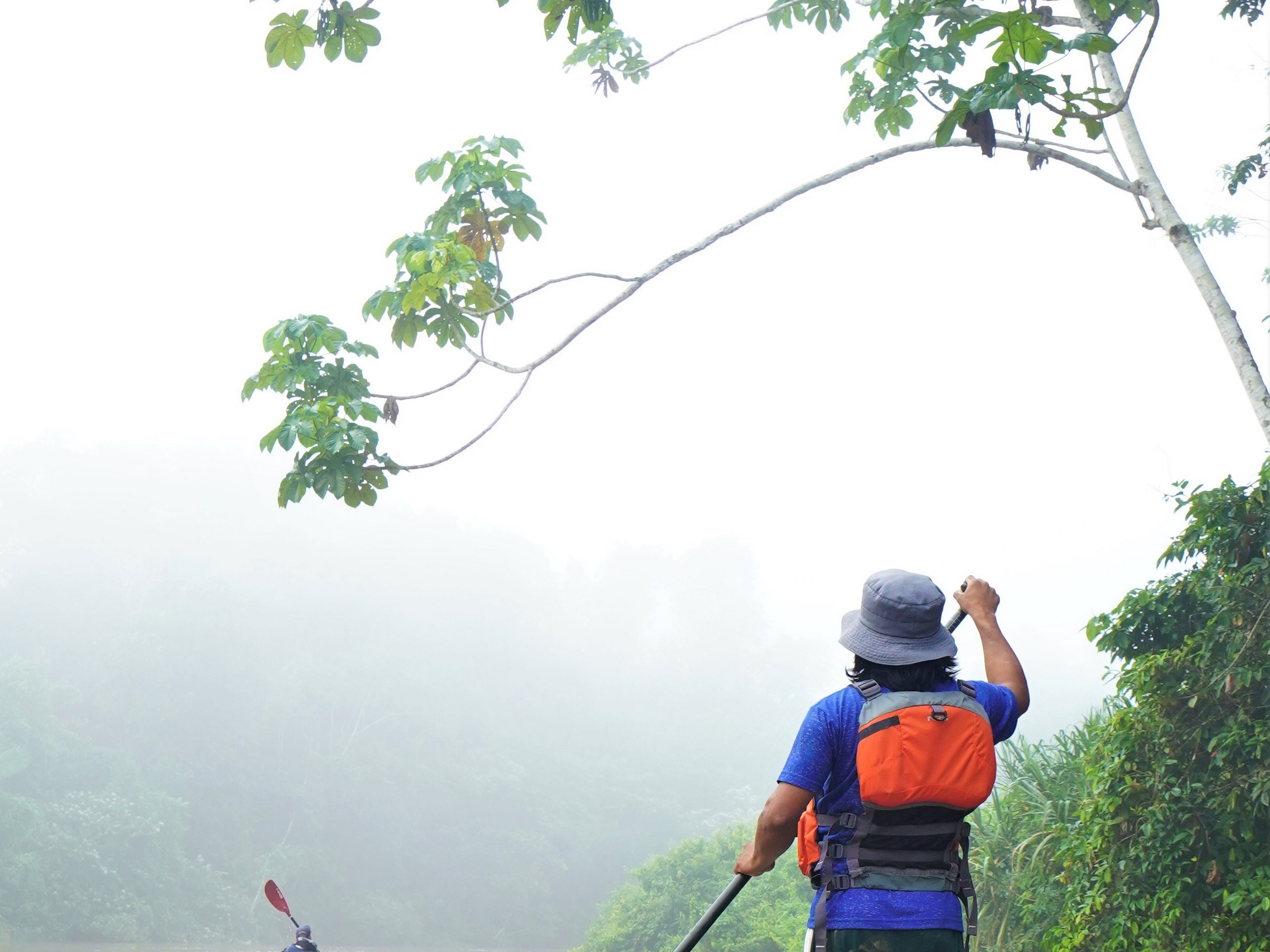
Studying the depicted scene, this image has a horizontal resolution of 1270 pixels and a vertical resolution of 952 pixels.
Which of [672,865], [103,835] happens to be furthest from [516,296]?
[103,835]

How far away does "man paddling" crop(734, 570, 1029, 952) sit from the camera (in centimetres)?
135

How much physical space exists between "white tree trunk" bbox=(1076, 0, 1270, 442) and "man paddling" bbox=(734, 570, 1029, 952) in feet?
6.48

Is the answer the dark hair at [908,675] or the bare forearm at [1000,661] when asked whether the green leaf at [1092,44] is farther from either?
the dark hair at [908,675]

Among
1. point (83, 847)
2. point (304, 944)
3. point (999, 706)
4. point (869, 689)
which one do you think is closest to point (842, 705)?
point (869, 689)

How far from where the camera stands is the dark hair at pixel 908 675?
143 centimetres

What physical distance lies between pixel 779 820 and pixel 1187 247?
8.18ft

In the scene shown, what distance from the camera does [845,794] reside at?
141 centimetres

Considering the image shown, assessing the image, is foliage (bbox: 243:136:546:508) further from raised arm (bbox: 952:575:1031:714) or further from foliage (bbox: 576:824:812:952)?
foliage (bbox: 576:824:812:952)

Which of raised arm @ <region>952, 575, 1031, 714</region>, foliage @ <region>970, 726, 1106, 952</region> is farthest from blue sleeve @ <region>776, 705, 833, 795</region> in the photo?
foliage @ <region>970, 726, 1106, 952</region>

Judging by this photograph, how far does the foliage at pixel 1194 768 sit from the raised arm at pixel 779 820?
251 centimetres

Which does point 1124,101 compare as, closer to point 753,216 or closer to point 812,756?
point 753,216

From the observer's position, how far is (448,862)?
32.8m

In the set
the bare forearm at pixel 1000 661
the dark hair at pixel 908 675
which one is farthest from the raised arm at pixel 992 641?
the dark hair at pixel 908 675

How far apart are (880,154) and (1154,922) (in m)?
2.51
